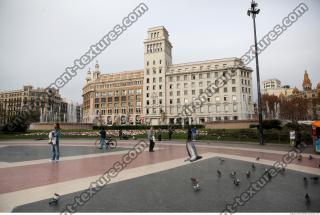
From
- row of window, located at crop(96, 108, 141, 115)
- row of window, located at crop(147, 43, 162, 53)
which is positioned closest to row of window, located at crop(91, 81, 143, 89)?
row of window, located at crop(96, 108, 141, 115)

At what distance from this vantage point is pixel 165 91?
267ft

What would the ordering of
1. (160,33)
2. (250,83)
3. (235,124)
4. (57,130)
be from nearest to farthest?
(57,130) → (235,124) → (250,83) → (160,33)

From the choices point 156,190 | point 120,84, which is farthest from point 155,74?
point 156,190

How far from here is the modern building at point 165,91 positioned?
73.0 m

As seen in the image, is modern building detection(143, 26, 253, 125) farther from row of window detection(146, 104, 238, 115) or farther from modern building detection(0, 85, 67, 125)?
modern building detection(0, 85, 67, 125)

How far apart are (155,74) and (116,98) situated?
73.4ft

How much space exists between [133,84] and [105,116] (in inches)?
743

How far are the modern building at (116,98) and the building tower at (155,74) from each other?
644 centimetres

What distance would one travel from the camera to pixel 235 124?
3509 centimetres

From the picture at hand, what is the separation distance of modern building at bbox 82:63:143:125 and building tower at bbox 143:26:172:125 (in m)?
6.44

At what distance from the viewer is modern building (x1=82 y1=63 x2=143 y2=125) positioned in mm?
90188

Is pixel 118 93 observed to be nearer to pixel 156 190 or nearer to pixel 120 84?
pixel 120 84

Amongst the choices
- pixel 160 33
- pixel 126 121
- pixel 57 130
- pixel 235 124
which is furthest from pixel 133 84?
pixel 57 130

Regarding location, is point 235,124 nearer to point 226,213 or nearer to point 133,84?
point 226,213
